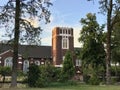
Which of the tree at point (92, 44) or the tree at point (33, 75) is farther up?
the tree at point (92, 44)

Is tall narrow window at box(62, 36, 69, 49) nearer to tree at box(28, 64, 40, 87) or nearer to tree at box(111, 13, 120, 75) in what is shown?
tree at box(111, 13, 120, 75)

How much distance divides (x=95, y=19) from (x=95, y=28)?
1.93 m

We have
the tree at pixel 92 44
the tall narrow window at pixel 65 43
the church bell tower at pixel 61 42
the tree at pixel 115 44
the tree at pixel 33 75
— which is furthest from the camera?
the tall narrow window at pixel 65 43

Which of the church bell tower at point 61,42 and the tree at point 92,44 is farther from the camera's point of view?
the church bell tower at point 61,42

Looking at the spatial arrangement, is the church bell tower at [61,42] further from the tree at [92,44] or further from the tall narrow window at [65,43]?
the tree at [92,44]

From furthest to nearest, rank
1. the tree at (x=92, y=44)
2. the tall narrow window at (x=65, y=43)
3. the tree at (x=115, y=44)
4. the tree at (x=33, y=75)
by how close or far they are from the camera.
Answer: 1. the tall narrow window at (x=65, y=43)
2. the tree at (x=92, y=44)
3. the tree at (x=115, y=44)
4. the tree at (x=33, y=75)

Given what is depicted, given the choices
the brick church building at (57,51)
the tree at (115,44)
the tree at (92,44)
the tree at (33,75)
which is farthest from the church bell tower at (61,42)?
the tree at (33,75)

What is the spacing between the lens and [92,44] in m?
68.6

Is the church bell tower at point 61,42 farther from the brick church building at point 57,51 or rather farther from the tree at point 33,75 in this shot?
the tree at point 33,75

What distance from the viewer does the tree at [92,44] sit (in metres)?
68.8

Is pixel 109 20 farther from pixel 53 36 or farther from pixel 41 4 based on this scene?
pixel 53 36

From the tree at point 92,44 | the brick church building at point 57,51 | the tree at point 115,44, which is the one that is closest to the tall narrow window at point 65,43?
the brick church building at point 57,51

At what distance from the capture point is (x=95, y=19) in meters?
70.6

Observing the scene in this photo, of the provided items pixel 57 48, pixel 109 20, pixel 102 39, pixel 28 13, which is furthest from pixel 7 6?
pixel 57 48
